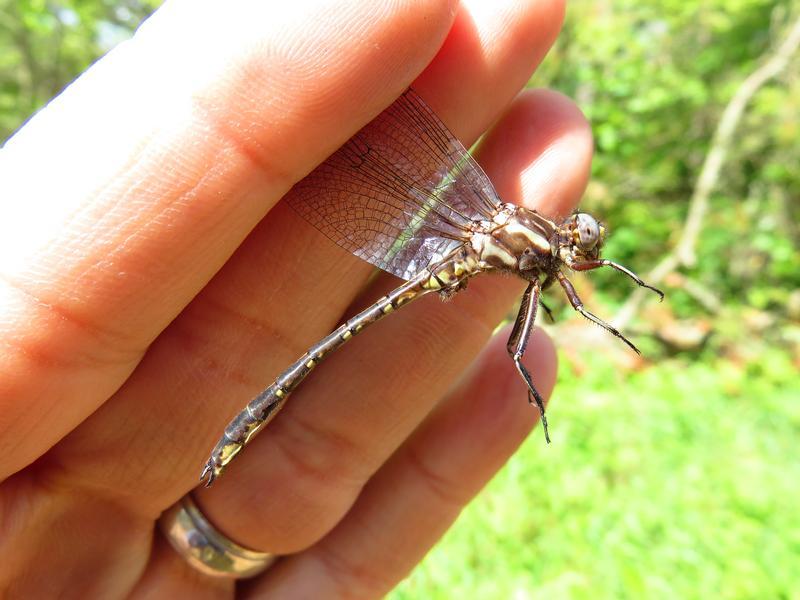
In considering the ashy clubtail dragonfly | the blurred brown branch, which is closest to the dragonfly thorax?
the ashy clubtail dragonfly

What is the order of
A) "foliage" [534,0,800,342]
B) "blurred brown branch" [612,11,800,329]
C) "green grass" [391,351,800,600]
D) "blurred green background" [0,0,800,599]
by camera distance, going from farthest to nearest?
"blurred brown branch" [612,11,800,329], "foliage" [534,0,800,342], "blurred green background" [0,0,800,599], "green grass" [391,351,800,600]

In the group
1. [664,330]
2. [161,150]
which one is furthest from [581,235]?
[664,330]

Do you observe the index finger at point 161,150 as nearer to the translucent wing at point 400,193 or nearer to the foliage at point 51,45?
the translucent wing at point 400,193

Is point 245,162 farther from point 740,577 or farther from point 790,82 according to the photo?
point 790,82

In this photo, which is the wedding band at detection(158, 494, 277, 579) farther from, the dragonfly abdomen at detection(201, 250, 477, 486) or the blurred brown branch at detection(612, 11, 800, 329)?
the blurred brown branch at detection(612, 11, 800, 329)

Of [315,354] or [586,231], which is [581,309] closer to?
[586,231]
